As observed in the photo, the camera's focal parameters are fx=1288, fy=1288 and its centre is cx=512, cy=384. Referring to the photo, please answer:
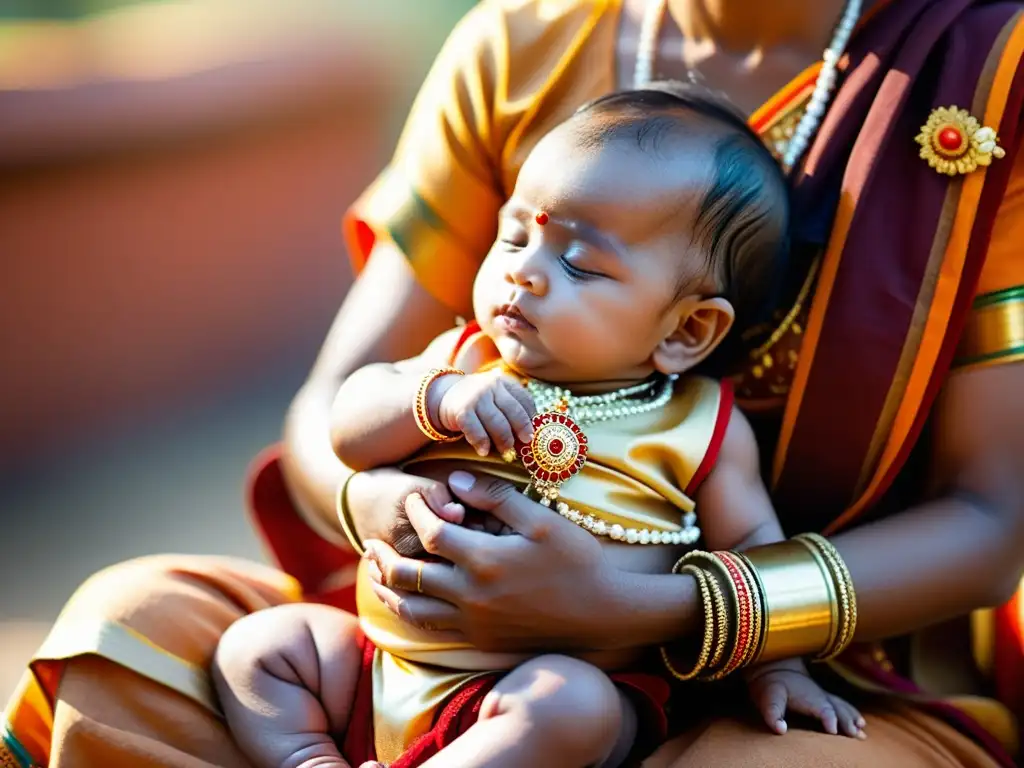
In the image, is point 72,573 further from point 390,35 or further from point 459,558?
point 390,35

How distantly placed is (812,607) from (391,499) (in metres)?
0.47

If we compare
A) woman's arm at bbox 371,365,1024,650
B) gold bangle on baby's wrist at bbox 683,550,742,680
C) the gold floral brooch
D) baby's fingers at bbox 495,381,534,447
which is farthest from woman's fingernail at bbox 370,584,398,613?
the gold floral brooch

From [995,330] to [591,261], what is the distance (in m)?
0.49

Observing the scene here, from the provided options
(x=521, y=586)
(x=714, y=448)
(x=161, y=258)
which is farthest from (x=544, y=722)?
(x=161, y=258)

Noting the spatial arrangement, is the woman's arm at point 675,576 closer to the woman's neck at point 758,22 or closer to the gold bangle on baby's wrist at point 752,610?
the gold bangle on baby's wrist at point 752,610

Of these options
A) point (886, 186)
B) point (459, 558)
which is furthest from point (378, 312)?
point (886, 186)

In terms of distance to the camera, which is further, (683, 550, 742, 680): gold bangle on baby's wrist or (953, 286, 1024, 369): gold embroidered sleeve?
(953, 286, 1024, 369): gold embroidered sleeve

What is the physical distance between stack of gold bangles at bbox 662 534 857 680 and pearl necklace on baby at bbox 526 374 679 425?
0.57 ft

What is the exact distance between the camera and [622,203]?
4.42 ft

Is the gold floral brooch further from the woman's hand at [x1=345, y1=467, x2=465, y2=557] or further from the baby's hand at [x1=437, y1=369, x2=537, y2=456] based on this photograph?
the woman's hand at [x1=345, y1=467, x2=465, y2=557]

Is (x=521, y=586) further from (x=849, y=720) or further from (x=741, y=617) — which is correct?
(x=849, y=720)

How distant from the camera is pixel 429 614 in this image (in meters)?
1.35

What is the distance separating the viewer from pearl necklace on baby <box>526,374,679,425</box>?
139cm

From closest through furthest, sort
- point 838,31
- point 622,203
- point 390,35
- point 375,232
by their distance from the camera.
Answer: point 622,203
point 838,31
point 375,232
point 390,35
